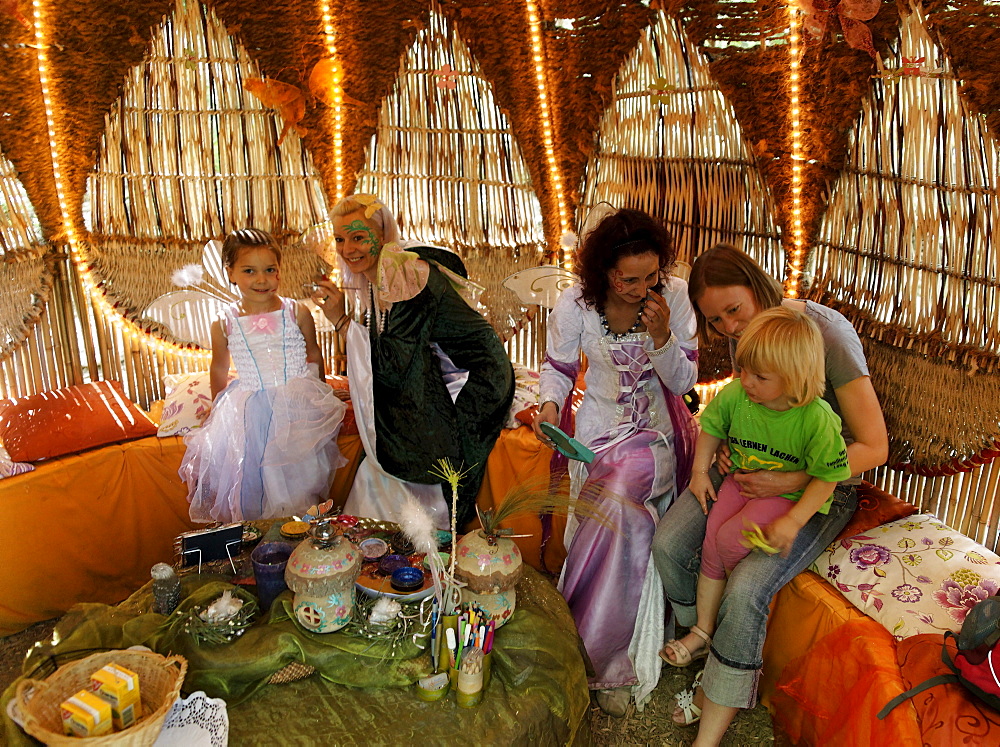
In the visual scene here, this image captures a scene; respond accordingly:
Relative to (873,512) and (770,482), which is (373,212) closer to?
(770,482)

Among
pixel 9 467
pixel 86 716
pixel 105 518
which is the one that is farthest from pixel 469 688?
pixel 9 467

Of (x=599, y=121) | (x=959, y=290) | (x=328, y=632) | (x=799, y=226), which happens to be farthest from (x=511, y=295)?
(x=328, y=632)

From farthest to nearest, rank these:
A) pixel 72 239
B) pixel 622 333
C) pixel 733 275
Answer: pixel 72 239 → pixel 622 333 → pixel 733 275

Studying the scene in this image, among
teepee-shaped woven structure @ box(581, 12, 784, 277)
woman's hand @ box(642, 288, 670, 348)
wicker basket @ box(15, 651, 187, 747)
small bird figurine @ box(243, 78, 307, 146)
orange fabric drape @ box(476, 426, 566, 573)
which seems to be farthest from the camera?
small bird figurine @ box(243, 78, 307, 146)

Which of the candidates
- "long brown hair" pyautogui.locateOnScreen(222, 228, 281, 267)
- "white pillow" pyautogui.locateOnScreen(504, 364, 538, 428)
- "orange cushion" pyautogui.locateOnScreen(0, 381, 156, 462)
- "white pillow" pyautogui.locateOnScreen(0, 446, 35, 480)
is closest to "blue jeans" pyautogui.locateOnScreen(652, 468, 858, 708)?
"white pillow" pyautogui.locateOnScreen(504, 364, 538, 428)

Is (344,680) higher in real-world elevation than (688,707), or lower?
higher

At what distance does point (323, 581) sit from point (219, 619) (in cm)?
28

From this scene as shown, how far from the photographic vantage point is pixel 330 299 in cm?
279

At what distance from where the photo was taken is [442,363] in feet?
9.07

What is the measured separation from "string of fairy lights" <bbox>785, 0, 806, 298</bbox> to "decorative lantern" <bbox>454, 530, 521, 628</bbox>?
193 centimetres

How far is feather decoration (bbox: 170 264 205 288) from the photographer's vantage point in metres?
3.06

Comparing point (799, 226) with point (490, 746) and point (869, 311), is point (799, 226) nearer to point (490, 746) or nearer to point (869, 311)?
point (869, 311)

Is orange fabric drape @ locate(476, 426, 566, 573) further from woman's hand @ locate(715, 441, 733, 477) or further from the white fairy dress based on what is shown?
woman's hand @ locate(715, 441, 733, 477)

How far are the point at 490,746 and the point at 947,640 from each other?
3.67 ft
